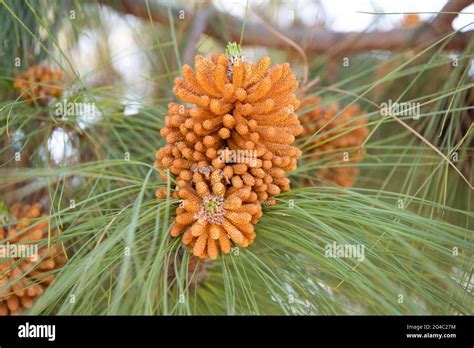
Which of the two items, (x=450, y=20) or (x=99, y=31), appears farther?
(x=99, y=31)

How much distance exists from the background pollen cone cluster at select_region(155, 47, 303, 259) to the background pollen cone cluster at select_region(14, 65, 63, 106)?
1.11ft

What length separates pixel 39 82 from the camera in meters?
0.87

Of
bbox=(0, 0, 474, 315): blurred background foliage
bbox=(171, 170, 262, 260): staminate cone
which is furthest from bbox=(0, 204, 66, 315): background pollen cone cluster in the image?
bbox=(171, 170, 262, 260): staminate cone

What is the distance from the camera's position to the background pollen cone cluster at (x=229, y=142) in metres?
0.58

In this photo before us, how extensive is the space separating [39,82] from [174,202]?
1.32 feet

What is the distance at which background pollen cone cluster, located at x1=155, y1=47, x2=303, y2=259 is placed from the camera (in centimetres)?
58

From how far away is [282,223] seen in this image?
0.64 m

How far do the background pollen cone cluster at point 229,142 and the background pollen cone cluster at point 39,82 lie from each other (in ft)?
1.11

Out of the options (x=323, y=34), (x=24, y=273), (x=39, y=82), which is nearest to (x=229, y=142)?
(x=24, y=273)

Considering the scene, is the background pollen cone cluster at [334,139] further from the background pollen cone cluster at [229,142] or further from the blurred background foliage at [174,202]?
the background pollen cone cluster at [229,142]

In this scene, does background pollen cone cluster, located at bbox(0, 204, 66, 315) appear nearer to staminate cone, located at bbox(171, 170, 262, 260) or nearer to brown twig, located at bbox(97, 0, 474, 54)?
staminate cone, located at bbox(171, 170, 262, 260)

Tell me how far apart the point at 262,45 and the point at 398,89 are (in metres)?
0.27
